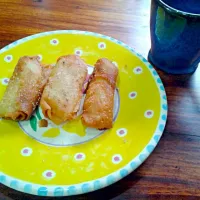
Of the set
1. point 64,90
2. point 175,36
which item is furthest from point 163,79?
point 64,90

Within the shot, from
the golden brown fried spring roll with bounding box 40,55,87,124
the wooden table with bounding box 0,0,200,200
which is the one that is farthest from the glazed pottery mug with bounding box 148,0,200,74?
the golden brown fried spring roll with bounding box 40,55,87,124

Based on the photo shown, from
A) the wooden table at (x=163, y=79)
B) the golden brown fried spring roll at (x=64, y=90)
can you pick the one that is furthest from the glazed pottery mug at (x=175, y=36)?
the golden brown fried spring roll at (x=64, y=90)

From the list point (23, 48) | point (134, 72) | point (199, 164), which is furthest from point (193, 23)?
point (23, 48)

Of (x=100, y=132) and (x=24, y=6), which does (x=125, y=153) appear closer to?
(x=100, y=132)

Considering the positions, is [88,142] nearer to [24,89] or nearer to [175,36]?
[24,89]

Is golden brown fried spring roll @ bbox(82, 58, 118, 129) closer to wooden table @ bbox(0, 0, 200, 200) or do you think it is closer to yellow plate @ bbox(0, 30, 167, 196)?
yellow plate @ bbox(0, 30, 167, 196)

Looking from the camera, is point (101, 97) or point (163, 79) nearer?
point (101, 97)
